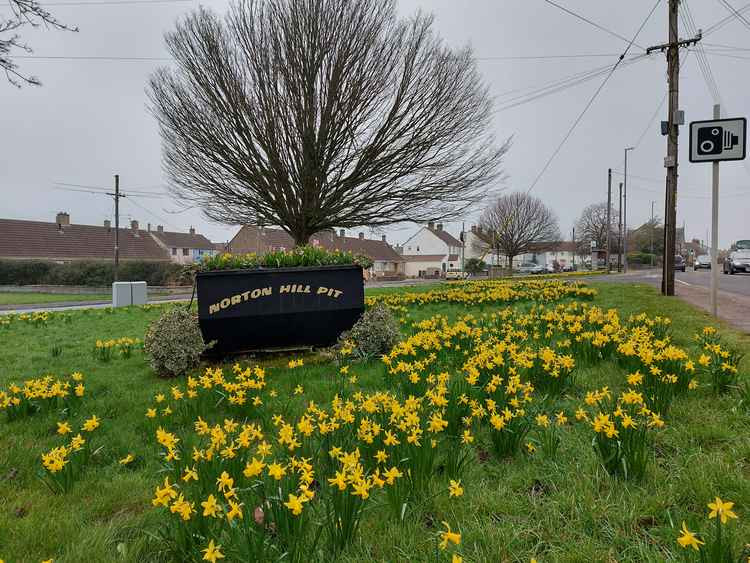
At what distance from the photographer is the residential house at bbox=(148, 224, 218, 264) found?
5891 cm

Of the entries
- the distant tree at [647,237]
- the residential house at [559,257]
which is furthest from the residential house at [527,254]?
the distant tree at [647,237]

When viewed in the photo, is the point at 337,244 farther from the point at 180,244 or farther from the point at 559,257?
the point at 559,257

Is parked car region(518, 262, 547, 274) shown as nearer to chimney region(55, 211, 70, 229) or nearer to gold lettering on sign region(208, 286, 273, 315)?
chimney region(55, 211, 70, 229)

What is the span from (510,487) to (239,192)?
12.3 metres

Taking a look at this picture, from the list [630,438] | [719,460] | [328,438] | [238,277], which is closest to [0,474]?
[328,438]

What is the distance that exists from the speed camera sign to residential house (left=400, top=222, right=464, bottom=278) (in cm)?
6852

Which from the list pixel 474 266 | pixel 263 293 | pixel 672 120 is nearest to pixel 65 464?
pixel 263 293

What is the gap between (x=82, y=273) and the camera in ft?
107

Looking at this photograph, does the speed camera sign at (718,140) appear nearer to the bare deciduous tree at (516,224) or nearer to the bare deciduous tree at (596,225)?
the bare deciduous tree at (516,224)

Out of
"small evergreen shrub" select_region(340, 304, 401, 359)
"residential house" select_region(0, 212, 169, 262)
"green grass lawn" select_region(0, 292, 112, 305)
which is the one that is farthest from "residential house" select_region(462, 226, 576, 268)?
"small evergreen shrub" select_region(340, 304, 401, 359)

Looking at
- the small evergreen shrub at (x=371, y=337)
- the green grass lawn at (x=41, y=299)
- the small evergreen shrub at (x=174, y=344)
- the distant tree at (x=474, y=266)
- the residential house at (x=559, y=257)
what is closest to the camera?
the small evergreen shrub at (x=174, y=344)

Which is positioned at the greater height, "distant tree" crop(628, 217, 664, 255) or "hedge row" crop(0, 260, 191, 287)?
A: "distant tree" crop(628, 217, 664, 255)

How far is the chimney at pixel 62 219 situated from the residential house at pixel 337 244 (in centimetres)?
1716

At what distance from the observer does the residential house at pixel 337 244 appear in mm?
55000
